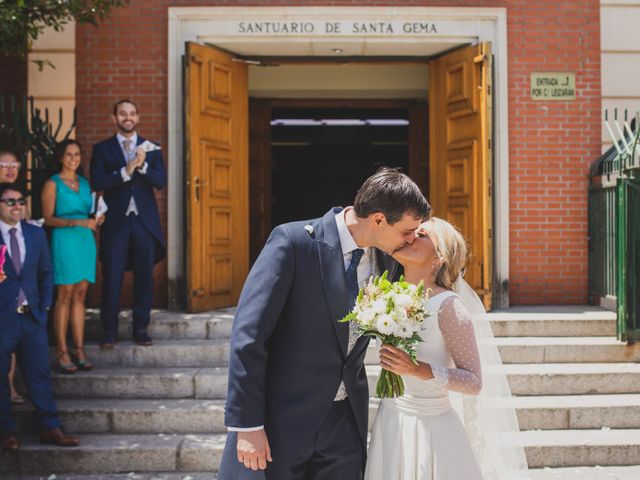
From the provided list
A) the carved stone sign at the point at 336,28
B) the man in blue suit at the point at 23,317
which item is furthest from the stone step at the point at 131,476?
the carved stone sign at the point at 336,28

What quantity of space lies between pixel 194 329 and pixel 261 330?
181 inches

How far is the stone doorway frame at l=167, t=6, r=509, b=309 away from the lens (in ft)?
27.1

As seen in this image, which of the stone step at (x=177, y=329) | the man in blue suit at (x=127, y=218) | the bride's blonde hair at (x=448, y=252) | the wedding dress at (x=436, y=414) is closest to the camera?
the wedding dress at (x=436, y=414)

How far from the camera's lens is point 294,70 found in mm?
11727

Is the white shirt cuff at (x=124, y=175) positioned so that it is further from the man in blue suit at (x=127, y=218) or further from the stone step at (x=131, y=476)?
the stone step at (x=131, y=476)

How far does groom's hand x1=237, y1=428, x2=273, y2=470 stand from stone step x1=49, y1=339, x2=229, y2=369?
A: 3.92m

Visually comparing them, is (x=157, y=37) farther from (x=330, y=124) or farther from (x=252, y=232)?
(x=330, y=124)

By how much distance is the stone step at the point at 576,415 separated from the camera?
5891 mm

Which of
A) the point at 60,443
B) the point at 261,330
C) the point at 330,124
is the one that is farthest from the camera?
the point at 330,124

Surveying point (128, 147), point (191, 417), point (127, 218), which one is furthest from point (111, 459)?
point (128, 147)

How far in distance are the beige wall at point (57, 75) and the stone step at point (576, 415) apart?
568 cm

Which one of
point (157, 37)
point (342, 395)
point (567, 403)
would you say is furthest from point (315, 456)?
point (157, 37)

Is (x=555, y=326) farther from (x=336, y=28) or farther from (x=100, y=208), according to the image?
(x=100, y=208)

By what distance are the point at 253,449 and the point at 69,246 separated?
409 centimetres
